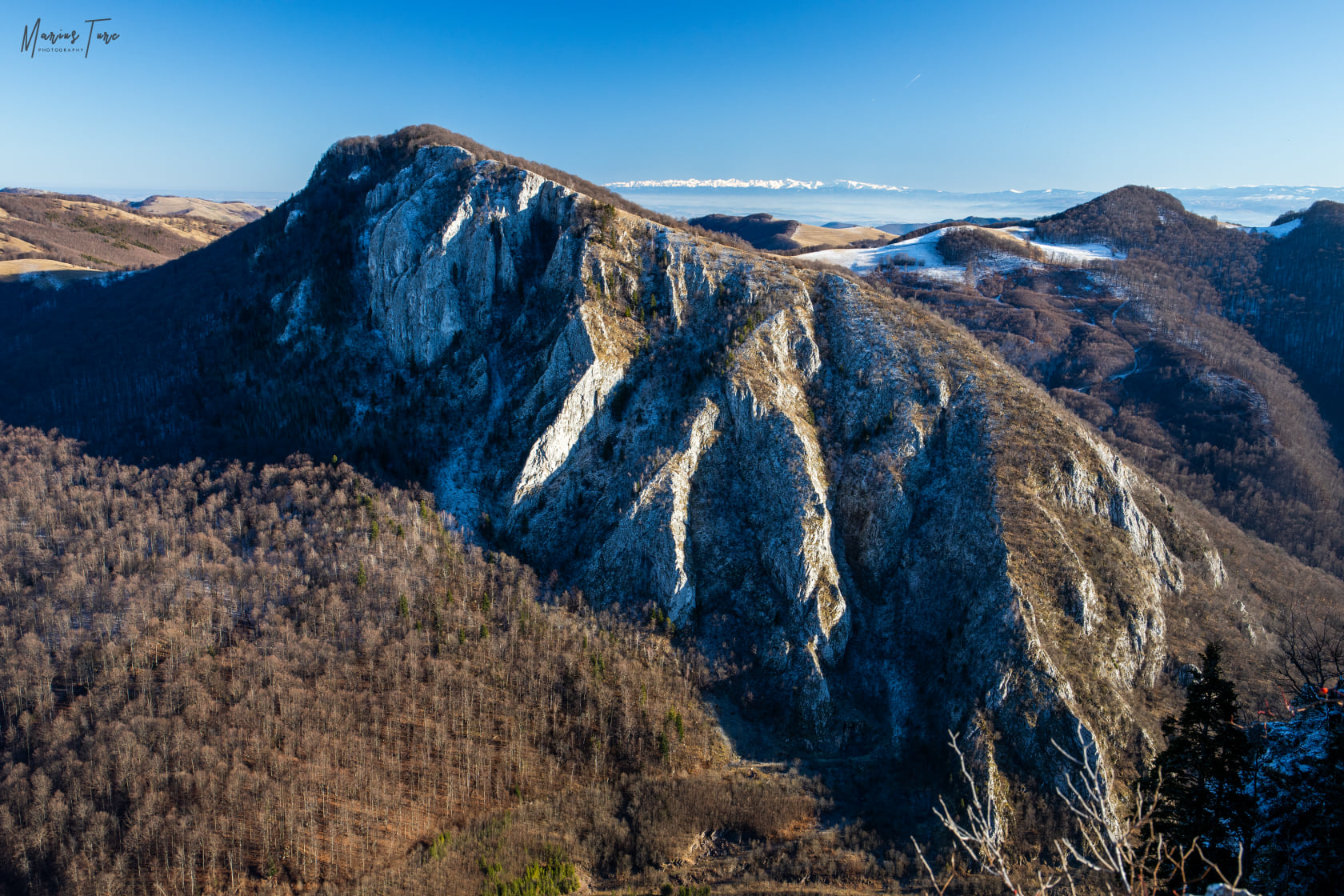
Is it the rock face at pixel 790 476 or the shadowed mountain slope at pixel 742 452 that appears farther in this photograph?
the shadowed mountain slope at pixel 742 452

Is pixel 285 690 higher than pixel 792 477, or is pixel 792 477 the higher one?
pixel 792 477

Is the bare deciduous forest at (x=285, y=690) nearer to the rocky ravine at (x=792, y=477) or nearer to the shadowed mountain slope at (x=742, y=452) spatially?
the shadowed mountain slope at (x=742, y=452)

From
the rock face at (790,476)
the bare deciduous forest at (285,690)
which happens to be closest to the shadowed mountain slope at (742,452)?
the rock face at (790,476)

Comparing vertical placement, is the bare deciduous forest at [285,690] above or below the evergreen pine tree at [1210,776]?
below

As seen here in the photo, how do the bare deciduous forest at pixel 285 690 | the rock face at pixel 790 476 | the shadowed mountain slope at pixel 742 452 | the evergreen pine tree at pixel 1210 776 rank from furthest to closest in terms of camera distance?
the shadowed mountain slope at pixel 742 452 < the rock face at pixel 790 476 < the bare deciduous forest at pixel 285 690 < the evergreen pine tree at pixel 1210 776

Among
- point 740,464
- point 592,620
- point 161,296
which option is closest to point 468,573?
point 592,620

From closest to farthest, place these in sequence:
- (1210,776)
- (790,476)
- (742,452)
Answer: (1210,776), (790,476), (742,452)

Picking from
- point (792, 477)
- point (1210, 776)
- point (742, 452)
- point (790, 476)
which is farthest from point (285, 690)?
point (1210, 776)

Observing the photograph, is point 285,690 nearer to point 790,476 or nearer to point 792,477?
point 790,476
